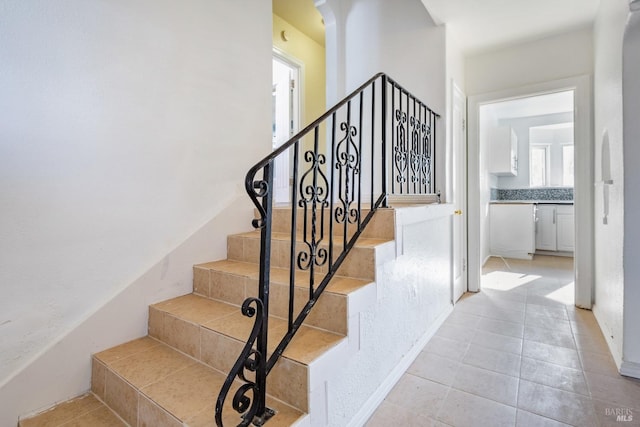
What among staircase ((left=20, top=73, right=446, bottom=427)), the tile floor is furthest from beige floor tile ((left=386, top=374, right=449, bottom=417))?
staircase ((left=20, top=73, right=446, bottom=427))

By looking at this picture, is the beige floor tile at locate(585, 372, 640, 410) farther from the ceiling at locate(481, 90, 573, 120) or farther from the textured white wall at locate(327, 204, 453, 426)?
the ceiling at locate(481, 90, 573, 120)

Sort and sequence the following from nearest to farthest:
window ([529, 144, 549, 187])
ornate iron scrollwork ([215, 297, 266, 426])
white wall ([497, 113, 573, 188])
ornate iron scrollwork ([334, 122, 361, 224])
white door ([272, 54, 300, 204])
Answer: ornate iron scrollwork ([215, 297, 266, 426]) → ornate iron scrollwork ([334, 122, 361, 224]) → white door ([272, 54, 300, 204]) → white wall ([497, 113, 573, 188]) → window ([529, 144, 549, 187])

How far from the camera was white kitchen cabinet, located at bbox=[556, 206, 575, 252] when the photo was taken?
18.3 feet

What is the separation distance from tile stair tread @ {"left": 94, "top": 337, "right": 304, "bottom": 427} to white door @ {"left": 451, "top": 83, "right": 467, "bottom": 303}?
2.53m

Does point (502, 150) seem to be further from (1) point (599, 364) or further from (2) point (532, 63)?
(1) point (599, 364)

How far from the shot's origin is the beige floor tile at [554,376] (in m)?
1.78

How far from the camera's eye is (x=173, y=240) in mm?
1930

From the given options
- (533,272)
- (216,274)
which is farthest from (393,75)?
(533,272)

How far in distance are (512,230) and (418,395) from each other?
194 inches

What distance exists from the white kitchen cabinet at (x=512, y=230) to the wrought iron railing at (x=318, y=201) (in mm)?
3610

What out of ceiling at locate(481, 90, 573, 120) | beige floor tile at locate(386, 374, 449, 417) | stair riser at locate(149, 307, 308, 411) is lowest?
beige floor tile at locate(386, 374, 449, 417)

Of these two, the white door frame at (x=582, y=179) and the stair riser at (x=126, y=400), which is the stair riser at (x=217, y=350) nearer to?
the stair riser at (x=126, y=400)

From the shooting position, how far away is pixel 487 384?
1.81 meters

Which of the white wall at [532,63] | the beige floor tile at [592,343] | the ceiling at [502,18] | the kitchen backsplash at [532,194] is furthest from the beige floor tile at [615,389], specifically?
the kitchen backsplash at [532,194]
